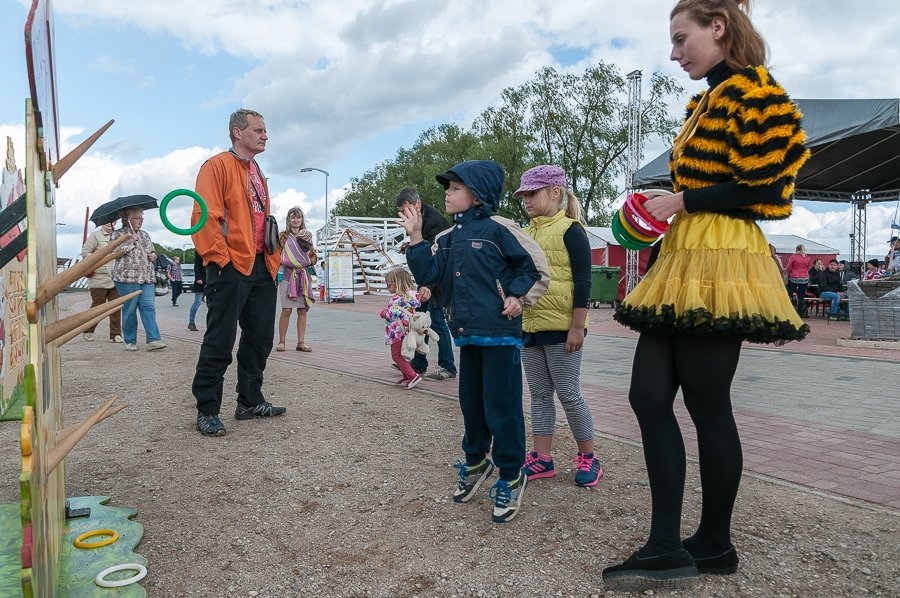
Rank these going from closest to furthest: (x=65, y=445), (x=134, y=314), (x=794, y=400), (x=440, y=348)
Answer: (x=65, y=445), (x=794, y=400), (x=440, y=348), (x=134, y=314)

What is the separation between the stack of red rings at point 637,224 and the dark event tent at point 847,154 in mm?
10010

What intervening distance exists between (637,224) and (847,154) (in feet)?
55.8

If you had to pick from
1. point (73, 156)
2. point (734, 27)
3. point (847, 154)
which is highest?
point (847, 154)

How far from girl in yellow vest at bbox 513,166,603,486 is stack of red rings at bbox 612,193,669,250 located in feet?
3.08

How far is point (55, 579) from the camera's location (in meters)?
2.04

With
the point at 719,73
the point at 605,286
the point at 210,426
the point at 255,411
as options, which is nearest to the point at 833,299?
the point at 605,286

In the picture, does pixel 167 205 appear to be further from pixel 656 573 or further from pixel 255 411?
pixel 656 573

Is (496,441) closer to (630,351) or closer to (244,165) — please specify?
(244,165)

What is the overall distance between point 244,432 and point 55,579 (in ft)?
7.89

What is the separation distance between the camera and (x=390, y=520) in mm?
2926

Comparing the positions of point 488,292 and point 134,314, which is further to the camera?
point 134,314

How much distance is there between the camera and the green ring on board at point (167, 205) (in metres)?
4.02

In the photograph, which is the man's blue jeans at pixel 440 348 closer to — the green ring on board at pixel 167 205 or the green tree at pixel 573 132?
the green ring on board at pixel 167 205

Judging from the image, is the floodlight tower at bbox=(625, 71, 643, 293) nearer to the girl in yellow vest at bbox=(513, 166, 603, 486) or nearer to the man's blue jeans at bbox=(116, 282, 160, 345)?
the man's blue jeans at bbox=(116, 282, 160, 345)
